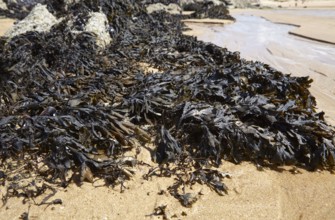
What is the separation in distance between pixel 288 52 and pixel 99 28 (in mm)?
4852

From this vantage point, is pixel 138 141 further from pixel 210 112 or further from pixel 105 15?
pixel 105 15

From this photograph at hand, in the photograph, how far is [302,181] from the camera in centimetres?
290

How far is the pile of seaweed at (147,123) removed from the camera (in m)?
2.81

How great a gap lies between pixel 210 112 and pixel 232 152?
53cm

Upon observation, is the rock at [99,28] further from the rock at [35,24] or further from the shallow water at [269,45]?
the shallow water at [269,45]

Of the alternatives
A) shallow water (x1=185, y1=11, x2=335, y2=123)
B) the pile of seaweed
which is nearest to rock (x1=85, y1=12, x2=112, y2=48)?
the pile of seaweed

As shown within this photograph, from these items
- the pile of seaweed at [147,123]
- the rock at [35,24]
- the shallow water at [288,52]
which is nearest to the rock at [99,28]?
the rock at [35,24]

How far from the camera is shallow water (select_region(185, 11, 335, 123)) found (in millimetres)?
5598

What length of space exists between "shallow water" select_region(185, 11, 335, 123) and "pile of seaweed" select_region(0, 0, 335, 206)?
4.23ft

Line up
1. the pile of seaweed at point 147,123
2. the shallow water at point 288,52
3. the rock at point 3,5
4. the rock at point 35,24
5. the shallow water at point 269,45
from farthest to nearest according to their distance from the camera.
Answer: the rock at point 3,5 → the shallow water at point 269,45 → the rock at point 35,24 → the shallow water at point 288,52 → the pile of seaweed at point 147,123

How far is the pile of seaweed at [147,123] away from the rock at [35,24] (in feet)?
5.53

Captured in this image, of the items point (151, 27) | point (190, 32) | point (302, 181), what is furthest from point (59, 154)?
point (190, 32)

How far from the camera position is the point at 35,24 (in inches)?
265

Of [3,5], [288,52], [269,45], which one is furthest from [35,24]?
[3,5]
